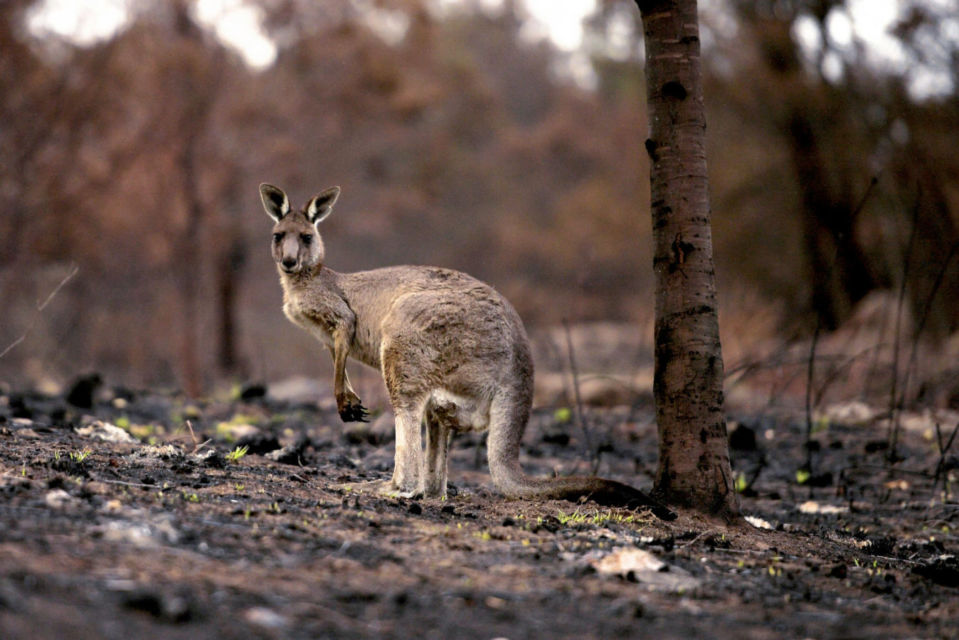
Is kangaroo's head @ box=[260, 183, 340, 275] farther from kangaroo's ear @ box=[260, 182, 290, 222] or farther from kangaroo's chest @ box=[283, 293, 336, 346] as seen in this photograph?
kangaroo's chest @ box=[283, 293, 336, 346]

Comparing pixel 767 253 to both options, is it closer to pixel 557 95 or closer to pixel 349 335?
pixel 349 335

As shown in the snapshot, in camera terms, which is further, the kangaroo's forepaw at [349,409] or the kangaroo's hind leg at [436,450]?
the kangaroo's forepaw at [349,409]

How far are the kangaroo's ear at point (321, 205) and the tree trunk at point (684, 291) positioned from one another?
6.33ft

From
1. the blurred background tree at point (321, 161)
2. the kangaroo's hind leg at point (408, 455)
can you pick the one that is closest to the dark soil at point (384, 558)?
the kangaroo's hind leg at point (408, 455)

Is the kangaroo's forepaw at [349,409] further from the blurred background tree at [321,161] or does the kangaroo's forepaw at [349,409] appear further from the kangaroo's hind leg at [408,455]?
the blurred background tree at [321,161]

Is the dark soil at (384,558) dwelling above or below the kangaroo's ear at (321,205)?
below

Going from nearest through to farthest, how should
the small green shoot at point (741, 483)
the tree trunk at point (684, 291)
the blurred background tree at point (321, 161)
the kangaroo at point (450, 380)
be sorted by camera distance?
1. the tree trunk at point (684, 291)
2. the kangaroo at point (450, 380)
3. the small green shoot at point (741, 483)
4. the blurred background tree at point (321, 161)

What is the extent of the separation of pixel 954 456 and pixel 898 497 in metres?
0.62

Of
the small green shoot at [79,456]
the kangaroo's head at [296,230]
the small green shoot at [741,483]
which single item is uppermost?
the kangaroo's head at [296,230]

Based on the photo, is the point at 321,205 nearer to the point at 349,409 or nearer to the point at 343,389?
the point at 343,389

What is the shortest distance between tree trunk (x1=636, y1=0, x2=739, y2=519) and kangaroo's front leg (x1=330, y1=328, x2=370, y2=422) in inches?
64.0

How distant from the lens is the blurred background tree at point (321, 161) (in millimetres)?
12406

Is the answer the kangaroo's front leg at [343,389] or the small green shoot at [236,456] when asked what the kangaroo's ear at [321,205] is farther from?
the small green shoot at [236,456]

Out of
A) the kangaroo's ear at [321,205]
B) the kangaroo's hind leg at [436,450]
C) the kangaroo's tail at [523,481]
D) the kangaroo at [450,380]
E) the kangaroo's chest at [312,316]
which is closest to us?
the kangaroo's tail at [523,481]
